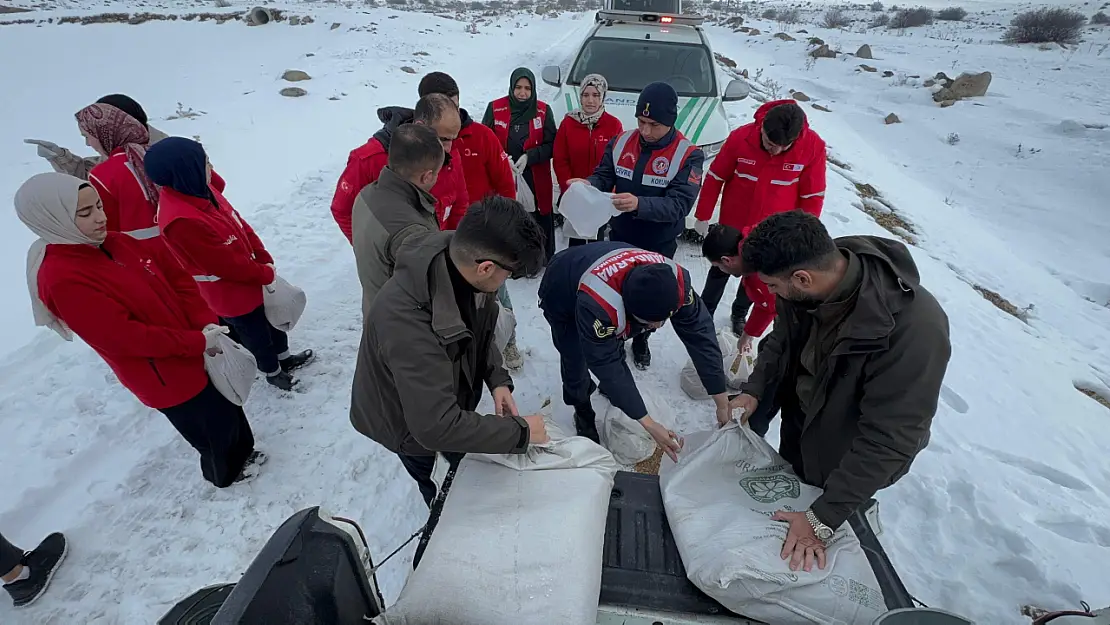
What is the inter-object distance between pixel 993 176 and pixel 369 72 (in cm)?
1322

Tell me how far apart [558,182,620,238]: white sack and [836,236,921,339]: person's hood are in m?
1.61

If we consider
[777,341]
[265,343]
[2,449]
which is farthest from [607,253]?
[2,449]

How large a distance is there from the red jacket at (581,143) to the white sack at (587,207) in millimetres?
904

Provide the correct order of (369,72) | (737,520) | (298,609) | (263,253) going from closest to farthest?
(298,609) → (737,520) → (263,253) → (369,72)

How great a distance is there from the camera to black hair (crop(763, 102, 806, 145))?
2.75m

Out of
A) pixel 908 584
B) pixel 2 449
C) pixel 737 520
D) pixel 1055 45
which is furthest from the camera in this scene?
pixel 1055 45

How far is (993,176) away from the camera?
8.79m

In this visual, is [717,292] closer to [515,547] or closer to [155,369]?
[515,547]

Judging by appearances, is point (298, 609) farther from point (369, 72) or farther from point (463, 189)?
point (369, 72)

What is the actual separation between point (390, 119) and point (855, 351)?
2.79 m

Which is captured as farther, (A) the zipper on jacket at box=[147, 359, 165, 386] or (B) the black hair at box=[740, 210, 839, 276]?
(A) the zipper on jacket at box=[147, 359, 165, 386]

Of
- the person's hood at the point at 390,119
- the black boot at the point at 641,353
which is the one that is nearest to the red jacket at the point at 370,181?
the person's hood at the point at 390,119

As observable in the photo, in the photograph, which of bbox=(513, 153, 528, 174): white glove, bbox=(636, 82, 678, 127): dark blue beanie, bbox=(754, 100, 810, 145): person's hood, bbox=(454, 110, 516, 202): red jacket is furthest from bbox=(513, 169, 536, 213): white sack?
bbox=(754, 100, 810, 145): person's hood

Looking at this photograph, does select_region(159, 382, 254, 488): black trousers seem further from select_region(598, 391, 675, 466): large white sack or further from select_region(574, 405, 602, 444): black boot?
select_region(598, 391, 675, 466): large white sack
